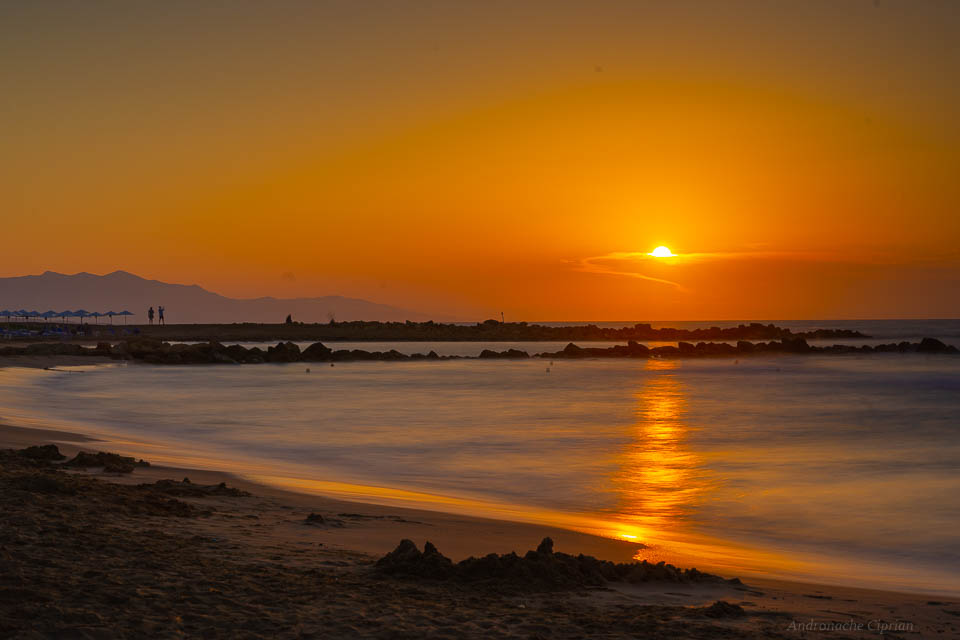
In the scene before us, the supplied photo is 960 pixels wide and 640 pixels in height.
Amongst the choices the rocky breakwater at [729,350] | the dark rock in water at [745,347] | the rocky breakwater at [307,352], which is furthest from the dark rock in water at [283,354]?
the dark rock in water at [745,347]

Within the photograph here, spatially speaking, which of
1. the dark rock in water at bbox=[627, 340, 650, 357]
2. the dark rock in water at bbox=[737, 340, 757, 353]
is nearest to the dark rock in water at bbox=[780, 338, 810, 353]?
the dark rock in water at bbox=[737, 340, 757, 353]

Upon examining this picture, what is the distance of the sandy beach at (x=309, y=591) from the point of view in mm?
4582

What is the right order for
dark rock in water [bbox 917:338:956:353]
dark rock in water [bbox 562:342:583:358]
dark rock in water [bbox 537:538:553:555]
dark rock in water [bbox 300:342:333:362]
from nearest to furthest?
dark rock in water [bbox 537:538:553:555] < dark rock in water [bbox 300:342:333:362] < dark rock in water [bbox 562:342:583:358] < dark rock in water [bbox 917:338:956:353]

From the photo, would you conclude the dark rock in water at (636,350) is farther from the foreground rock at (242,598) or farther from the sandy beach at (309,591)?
the foreground rock at (242,598)

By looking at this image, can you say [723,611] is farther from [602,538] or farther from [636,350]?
[636,350]

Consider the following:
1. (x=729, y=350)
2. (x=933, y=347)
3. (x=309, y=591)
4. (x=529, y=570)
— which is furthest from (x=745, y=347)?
(x=309, y=591)

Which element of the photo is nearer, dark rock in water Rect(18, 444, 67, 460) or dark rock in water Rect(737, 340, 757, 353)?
dark rock in water Rect(18, 444, 67, 460)

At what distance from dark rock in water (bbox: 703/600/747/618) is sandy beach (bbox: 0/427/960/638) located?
1cm

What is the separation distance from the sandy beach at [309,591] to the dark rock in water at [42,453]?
296 cm

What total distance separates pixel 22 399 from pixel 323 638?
21146mm

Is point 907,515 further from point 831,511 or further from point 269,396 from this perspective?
point 269,396

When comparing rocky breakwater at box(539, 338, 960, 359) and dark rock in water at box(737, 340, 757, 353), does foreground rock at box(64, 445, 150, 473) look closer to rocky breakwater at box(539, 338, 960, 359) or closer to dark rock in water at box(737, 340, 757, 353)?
rocky breakwater at box(539, 338, 960, 359)

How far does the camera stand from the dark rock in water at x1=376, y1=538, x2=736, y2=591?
227 inches

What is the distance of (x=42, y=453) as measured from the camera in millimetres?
10648
